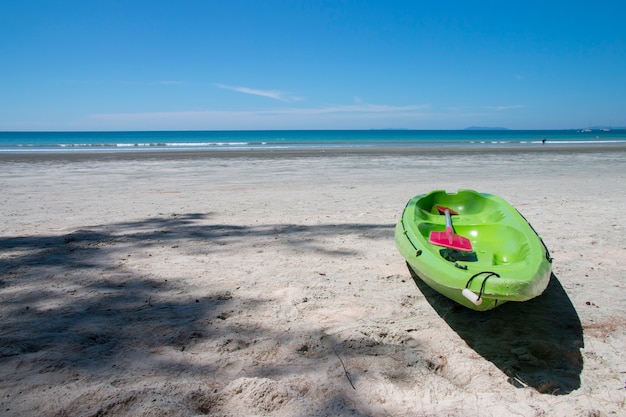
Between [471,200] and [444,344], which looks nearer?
[444,344]

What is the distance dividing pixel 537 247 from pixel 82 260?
4.10m

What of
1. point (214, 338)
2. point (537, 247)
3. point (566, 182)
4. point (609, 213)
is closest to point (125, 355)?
point (214, 338)

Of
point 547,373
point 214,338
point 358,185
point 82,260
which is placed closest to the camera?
point 547,373

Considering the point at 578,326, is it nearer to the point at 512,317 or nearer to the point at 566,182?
the point at 512,317

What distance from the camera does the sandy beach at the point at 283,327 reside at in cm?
230

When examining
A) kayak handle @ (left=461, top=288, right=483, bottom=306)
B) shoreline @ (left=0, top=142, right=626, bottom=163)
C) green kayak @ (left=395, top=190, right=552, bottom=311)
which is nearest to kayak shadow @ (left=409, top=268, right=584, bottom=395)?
green kayak @ (left=395, top=190, right=552, bottom=311)

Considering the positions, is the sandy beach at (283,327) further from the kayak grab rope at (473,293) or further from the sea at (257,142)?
the sea at (257,142)

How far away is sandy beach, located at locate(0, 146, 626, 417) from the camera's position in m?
2.30

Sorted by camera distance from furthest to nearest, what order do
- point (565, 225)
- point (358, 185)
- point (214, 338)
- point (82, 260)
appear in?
point (358, 185) < point (565, 225) < point (82, 260) < point (214, 338)

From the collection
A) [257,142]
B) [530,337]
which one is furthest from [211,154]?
[257,142]

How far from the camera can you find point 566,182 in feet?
35.2

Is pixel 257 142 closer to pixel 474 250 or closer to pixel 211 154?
pixel 211 154

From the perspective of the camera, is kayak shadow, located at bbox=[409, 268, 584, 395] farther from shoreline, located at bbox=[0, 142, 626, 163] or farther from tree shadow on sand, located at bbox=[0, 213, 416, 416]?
shoreline, located at bbox=[0, 142, 626, 163]

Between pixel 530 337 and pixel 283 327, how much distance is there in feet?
5.48
